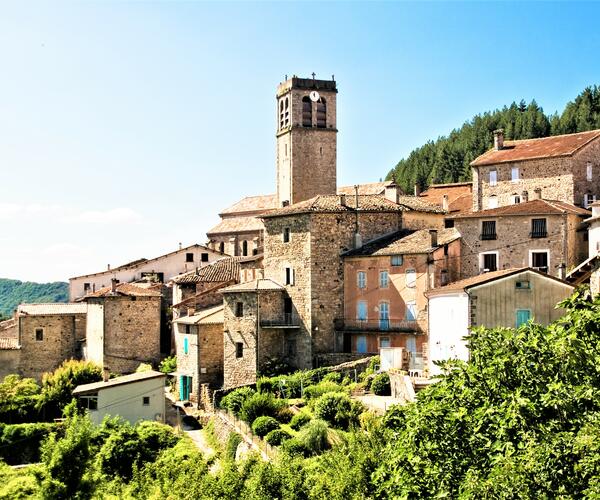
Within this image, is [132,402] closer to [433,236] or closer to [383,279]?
[383,279]

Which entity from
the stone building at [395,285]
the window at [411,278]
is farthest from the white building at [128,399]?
the window at [411,278]

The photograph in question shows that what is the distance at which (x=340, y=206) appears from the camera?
41.7 m

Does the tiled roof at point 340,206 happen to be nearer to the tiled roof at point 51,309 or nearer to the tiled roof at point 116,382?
the tiled roof at point 116,382

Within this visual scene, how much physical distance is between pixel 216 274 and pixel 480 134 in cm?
6159

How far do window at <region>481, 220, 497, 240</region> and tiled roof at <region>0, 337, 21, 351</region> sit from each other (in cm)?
2861

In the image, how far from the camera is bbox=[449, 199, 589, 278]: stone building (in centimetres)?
3838

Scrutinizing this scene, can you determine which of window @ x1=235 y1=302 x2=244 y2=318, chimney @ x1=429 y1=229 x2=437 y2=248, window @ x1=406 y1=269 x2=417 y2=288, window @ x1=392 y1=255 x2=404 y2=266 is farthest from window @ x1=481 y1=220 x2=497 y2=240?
window @ x1=235 y1=302 x2=244 y2=318

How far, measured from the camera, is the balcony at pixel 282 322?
40188mm

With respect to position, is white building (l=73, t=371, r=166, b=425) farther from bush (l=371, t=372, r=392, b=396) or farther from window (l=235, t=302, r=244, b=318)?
bush (l=371, t=372, r=392, b=396)

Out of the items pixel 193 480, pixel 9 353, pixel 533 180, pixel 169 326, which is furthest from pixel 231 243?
pixel 193 480

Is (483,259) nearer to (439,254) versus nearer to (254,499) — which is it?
(439,254)

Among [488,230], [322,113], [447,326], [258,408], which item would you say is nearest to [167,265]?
[322,113]

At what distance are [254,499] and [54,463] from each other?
31.6 ft

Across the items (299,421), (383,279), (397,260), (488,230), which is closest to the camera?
(299,421)
